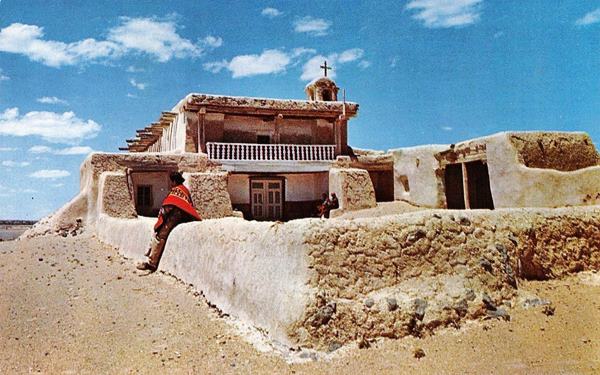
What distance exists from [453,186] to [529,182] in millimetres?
4081

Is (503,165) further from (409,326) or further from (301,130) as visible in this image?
(301,130)

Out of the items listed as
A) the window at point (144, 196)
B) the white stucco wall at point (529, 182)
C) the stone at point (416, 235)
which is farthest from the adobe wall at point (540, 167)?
the window at point (144, 196)

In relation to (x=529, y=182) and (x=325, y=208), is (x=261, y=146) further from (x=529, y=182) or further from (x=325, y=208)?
(x=529, y=182)

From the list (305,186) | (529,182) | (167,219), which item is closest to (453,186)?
(529,182)

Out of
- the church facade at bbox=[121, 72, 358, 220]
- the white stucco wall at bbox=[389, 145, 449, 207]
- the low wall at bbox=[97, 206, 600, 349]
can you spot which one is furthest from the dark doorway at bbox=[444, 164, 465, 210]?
the low wall at bbox=[97, 206, 600, 349]

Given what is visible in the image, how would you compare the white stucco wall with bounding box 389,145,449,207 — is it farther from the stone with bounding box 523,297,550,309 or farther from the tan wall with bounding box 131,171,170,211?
the stone with bounding box 523,297,550,309

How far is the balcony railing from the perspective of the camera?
58.6ft

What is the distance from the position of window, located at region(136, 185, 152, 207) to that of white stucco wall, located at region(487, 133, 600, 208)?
39.7 feet

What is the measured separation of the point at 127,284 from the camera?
23.3 ft

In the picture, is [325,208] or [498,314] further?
[325,208]

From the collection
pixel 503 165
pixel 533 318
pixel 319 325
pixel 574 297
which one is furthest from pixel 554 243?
pixel 503 165

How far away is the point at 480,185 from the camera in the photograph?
46.2 ft

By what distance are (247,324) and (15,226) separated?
119 feet

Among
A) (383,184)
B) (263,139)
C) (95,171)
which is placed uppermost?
(263,139)
